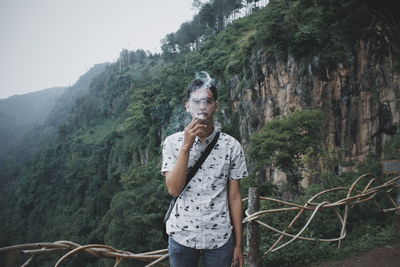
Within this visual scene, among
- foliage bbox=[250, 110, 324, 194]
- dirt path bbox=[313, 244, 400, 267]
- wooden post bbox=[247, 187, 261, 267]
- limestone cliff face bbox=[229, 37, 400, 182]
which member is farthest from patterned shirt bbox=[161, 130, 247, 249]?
limestone cliff face bbox=[229, 37, 400, 182]

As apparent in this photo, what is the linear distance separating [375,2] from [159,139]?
2878cm

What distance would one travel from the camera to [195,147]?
1.36 metres

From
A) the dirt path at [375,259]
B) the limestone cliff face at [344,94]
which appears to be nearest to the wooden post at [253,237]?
the dirt path at [375,259]

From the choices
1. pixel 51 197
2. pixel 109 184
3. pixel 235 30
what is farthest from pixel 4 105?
pixel 235 30

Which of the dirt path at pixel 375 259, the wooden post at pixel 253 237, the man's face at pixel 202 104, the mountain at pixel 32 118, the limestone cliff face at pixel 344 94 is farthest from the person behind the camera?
the mountain at pixel 32 118

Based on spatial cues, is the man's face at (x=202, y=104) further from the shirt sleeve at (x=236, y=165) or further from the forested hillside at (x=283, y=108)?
the forested hillside at (x=283, y=108)

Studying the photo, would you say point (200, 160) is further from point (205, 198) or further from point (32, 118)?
point (32, 118)

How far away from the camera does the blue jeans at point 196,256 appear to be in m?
1.27

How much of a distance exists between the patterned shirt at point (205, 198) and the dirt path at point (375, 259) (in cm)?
287

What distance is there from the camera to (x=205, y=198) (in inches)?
50.3

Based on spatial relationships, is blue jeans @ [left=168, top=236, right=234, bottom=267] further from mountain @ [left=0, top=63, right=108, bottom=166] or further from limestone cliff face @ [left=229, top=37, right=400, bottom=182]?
mountain @ [left=0, top=63, right=108, bottom=166]

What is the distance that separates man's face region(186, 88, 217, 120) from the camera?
4.42ft

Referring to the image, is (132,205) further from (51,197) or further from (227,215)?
(51,197)

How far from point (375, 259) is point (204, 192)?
132 inches
